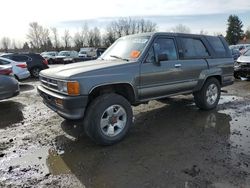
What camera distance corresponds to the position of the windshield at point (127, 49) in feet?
18.4

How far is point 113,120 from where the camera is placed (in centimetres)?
→ 500

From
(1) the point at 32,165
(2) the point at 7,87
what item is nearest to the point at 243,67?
(2) the point at 7,87

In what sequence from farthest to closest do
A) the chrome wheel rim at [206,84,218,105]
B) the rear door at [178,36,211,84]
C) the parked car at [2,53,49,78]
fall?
the parked car at [2,53,49,78], the chrome wheel rim at [206,84,218,105], the rear door at [178,36,211,84]

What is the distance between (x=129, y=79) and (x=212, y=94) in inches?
124

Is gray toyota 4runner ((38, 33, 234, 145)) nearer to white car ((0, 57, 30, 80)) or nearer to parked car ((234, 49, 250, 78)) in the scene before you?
parked car ((234, 49, 250, 78))

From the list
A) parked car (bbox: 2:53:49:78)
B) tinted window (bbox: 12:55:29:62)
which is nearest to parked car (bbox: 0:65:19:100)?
parked car (bbox: 2:53:49:78)

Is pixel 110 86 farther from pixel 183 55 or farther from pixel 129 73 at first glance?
pixel 183 55

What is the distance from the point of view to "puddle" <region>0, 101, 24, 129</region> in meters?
6.66

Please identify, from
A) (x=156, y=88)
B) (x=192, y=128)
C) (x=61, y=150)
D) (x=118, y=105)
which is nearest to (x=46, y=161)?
(x=61, y=150)

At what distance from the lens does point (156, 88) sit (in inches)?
225

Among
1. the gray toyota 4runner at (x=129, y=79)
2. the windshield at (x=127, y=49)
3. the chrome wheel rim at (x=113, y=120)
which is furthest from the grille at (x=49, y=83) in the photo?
the windshield at (x=127, y=49)

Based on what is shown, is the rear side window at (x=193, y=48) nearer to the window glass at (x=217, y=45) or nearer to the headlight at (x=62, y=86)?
the window glass at (x=217, y=45)

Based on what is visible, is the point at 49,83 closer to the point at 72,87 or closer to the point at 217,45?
the point at 72,87

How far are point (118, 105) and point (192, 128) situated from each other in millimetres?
1861
